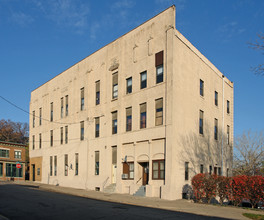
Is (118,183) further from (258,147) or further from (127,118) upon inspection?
(258,147)

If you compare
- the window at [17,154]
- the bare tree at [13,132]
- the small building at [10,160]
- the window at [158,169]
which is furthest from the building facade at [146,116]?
the bare tree at [13,132]

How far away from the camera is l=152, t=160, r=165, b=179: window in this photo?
83.4 feet

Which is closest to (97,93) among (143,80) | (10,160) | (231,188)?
(143,80)

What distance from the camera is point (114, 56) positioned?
3241cm

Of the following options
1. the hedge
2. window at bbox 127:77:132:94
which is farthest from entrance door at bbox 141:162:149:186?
window at bbox 127:77:132:94

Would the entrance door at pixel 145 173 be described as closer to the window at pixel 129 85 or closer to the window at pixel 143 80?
the window at pixel 143 80

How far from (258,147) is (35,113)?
34.7 m

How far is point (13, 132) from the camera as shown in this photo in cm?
8588

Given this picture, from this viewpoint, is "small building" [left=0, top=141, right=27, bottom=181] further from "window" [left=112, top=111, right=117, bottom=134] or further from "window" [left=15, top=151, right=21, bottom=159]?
"window" [left=112, top=111, right=117, bottom=134]

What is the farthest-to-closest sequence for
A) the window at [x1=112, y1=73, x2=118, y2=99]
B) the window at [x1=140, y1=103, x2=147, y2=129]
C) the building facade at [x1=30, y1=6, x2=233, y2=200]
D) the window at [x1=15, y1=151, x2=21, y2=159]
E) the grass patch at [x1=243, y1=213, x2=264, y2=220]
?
the window at [x1=15, y1=151, x2=21, y2=159], the window at [x1=112, y1=73, x2=118, y2=99], the window at [x1=140, y1=103, x2=147, y2=129], the building facade at [x1=30, y1=6, x2=233, y2=200], the grass patch at [x1=243, y1=213, x2=264, y2=220]

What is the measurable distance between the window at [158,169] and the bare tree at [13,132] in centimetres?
6565

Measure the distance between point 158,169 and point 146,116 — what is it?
16.4 ft

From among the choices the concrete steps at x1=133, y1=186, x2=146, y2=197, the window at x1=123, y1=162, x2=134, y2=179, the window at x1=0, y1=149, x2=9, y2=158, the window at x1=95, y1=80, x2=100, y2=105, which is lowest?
the concrete steps at x1=133, y1=186, x2=146, y2=197

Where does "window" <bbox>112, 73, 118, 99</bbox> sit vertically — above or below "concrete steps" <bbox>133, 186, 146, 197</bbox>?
above
